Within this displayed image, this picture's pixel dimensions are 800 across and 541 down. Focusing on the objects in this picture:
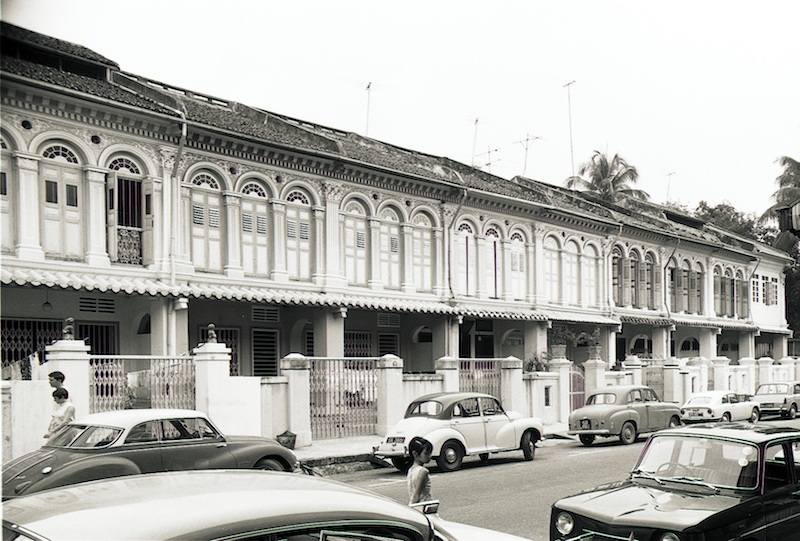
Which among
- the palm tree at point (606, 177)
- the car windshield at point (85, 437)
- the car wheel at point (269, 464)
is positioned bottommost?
the car wheel at point (269, 464)

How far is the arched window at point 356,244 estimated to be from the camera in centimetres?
2302

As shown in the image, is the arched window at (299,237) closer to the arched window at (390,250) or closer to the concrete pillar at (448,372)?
the arched window at (390,250)

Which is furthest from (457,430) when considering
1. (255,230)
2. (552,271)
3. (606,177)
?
(606,177)

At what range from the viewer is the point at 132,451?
9812mm

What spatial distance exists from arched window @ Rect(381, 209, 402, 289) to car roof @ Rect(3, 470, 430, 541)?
2033cm

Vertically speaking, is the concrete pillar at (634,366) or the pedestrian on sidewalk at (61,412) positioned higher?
the pedestrian on sidewalk at (61,412)

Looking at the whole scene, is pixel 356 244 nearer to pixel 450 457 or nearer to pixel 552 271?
pixel 450 457

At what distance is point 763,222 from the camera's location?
178 ft

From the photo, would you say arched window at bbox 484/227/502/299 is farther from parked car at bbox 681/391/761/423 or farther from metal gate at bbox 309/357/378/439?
metal gate at bbox 309/357/378/439

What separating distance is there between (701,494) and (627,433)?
1295 centimetres

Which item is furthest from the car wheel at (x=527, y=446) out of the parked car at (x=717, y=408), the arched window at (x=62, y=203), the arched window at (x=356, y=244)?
the arched window at (x=62, y=203)

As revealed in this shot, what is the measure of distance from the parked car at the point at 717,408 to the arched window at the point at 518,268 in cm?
725

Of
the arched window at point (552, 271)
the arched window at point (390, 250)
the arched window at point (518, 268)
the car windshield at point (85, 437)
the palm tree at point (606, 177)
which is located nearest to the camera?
the car windshield at point (85, 437)

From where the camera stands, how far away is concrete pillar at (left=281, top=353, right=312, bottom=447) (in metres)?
16.7
